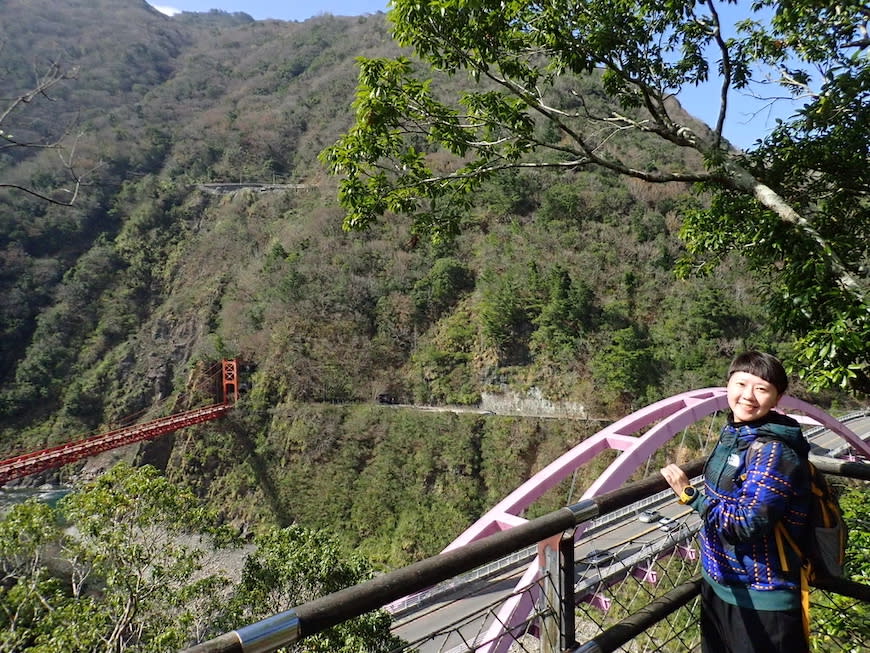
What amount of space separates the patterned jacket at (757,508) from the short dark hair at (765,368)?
96mm

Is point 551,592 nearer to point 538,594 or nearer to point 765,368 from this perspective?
point 538,594

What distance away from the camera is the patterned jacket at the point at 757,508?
114cm

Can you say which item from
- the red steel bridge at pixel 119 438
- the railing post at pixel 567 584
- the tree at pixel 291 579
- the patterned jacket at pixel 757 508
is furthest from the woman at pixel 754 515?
the red steel bridge at pixel 119 438

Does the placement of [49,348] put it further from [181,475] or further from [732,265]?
[732,265]

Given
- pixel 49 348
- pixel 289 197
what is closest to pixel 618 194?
pixel 289 197

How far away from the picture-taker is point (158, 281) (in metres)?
29.4

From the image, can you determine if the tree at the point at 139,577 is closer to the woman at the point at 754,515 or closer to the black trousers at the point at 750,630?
the black trousers at the point at 750,630

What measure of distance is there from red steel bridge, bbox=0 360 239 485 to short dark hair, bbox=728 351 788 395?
17828 mm

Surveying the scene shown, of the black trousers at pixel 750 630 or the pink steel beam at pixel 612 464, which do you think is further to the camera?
the pink steel beam at pixel 612 464

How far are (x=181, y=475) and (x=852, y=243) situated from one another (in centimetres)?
2186

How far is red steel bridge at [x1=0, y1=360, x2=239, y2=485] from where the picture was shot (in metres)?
13.5

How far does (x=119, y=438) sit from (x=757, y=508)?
1896 centimetres

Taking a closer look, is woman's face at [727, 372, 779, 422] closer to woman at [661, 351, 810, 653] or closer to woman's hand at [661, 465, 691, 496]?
woman at [661, 351, 810, 653]

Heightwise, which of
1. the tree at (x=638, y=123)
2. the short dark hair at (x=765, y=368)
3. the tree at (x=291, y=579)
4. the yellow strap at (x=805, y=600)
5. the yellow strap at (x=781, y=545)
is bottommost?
the tree at (x=291, y=579)
